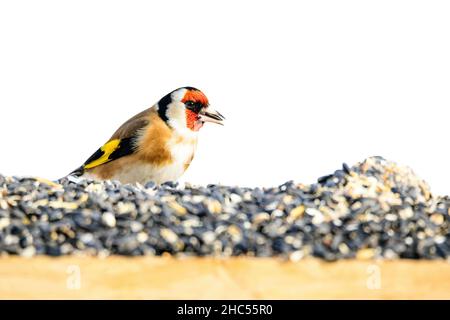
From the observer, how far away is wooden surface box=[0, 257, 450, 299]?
92.1 inches

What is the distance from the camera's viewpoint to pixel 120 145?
11.9ft

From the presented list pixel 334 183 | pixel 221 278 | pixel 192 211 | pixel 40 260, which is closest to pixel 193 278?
pixel 221 278

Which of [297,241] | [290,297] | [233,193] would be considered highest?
[233,193]

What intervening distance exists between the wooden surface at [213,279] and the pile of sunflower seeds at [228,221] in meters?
0.05

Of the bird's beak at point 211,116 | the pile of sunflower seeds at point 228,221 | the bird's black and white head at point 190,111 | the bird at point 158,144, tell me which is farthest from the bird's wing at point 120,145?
the pile of sunflower seeds at point 228,221

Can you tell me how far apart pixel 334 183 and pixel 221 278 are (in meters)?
0.70

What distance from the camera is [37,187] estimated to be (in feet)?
9.30

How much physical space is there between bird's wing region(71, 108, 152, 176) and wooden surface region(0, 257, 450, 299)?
1261 millimetres

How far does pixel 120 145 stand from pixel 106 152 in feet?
0.27

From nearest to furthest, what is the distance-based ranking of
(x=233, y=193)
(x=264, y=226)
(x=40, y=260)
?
(x=40, y=260), (x=264, y=226), (x=233, y=193)

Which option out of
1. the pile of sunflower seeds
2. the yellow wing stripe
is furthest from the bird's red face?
the pile of sunflower seeds

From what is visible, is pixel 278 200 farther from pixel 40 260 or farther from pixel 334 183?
pixel 40 260

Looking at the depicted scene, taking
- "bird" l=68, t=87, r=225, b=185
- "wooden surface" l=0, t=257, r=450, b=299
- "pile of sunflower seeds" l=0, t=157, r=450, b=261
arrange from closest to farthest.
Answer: "wooden surface" l=0, t=257, r=450, b=299 < "pile of sunflower seeds" l=0, t=157, r=450, b=261 < "bird" l=68, t=87, r=225, b=185

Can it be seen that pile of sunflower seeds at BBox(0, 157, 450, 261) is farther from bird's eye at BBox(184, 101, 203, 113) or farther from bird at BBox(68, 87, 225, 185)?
bird's eye at BBox(184, 101, 203, 113)
